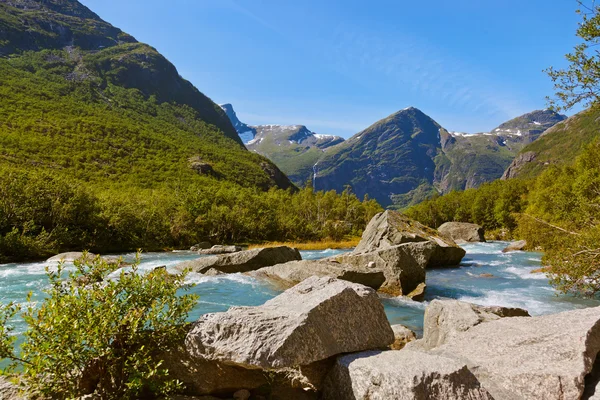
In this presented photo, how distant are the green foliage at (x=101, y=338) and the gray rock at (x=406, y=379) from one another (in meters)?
2.97

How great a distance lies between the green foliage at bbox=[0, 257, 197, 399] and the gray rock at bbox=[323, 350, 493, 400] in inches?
117

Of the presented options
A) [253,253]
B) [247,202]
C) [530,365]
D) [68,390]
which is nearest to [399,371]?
[530,365]

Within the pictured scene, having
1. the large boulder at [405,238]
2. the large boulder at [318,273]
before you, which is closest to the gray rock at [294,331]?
the large boulder at [318,273]

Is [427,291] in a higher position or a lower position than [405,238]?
lower

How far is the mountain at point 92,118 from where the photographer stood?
82.6m

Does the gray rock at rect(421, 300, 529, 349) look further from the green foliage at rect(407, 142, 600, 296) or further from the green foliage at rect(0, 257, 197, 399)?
the green foliage at rect(0, 257, 197, 399)

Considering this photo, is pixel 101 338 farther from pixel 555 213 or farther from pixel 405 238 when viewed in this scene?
pixel 555 213

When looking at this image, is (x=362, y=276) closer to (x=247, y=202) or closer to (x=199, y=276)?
(x=199, y=276)

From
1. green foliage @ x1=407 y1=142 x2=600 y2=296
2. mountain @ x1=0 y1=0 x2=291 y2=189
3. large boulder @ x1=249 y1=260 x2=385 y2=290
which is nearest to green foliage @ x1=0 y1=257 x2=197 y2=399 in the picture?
large boulder @ x1=249 y1=260 x2=385 y2=290

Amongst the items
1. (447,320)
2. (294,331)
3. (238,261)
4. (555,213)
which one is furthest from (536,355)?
(555,213)

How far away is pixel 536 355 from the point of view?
20.9 feet

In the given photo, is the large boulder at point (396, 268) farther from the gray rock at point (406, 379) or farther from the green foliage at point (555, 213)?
the gray rock at point (406, 379)

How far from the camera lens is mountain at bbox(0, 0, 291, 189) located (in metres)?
82.6

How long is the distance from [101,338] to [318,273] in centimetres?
1482
